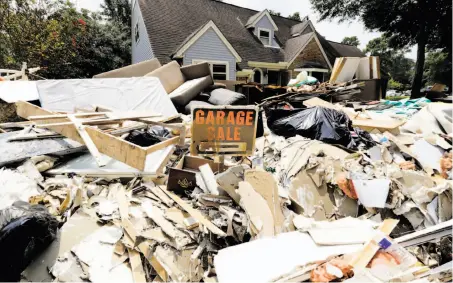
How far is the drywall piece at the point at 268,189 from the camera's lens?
266cm

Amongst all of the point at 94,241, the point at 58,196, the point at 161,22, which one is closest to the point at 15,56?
the point at 161,22

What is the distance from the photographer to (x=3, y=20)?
1145 centimetres

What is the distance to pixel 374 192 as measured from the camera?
9.17 feet

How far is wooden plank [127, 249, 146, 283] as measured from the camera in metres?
2.20

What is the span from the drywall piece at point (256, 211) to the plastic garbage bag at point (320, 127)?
216 centimetres

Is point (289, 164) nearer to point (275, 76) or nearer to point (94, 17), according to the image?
point (275, 76)

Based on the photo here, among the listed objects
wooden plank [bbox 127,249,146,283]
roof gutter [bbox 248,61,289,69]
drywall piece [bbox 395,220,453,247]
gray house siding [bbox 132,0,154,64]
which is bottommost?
wooden plank [bbox 127,249,146,283]

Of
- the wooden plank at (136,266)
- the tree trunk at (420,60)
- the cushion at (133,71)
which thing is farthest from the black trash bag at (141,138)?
the tree trunk at (420,60)

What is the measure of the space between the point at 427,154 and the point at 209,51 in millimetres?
10887

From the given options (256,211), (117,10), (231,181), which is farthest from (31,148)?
(117,10)

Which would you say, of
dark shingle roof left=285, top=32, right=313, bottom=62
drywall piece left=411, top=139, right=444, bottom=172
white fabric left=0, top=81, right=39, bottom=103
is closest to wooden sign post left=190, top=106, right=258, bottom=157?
drywall piece left=411, top=139, right=444, bottom=172

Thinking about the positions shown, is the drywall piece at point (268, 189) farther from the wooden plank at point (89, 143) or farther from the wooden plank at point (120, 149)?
the wooden plank at point (89, 143)

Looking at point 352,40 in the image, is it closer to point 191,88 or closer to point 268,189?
point 191,88

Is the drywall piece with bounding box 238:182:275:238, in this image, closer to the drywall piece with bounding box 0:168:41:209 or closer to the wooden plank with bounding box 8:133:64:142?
the drywall piece with bounding box 0:168:41:209
